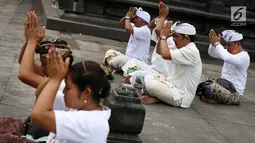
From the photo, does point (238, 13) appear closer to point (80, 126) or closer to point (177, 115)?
point (177, 115)

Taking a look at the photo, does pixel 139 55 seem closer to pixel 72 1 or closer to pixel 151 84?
pixel 151 84

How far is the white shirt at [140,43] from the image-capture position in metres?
7.79

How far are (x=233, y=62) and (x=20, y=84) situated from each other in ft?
10.8

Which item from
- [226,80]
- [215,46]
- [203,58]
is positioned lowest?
[203,58]

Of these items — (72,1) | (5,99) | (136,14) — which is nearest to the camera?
(5,99)

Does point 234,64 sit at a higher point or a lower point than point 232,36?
lower

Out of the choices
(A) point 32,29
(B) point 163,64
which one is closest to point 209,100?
(B) point 163,64

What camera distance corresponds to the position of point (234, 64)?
6957 mm

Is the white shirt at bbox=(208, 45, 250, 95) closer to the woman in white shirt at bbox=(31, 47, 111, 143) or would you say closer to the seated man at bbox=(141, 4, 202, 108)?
the seated man at bbox=(141, 4, 202, 108)

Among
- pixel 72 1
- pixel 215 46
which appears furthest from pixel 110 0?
pixel 215 46

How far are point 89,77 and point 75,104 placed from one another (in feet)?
0.63

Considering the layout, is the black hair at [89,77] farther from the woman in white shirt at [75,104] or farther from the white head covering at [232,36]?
the white head covering at [232,36]

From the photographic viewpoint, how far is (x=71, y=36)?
10.9 m

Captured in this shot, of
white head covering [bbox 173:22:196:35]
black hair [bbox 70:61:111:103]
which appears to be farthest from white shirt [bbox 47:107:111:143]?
white head covering [bbox 173:22:196:35]
